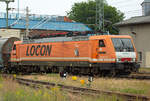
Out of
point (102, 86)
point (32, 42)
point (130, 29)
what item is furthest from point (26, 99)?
point (130, 29)

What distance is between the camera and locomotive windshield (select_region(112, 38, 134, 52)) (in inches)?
689

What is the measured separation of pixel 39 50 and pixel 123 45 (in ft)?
24.6

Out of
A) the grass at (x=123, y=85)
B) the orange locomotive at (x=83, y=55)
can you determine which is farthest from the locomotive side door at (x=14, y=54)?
the grass at (x=123, y=85)

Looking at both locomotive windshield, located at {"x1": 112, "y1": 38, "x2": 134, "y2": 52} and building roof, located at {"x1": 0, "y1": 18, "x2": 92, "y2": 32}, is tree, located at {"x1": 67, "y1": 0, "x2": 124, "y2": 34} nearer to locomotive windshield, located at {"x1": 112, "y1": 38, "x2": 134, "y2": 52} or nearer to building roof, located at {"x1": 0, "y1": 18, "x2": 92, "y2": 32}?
building roof, located at {"x1": 0, "y1": 18, "x2": 92, "y2": 32}

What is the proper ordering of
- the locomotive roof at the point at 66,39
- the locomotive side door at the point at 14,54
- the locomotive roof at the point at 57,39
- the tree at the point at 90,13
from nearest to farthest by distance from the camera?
the locomotive roof at the point at 66,39, the locomotive roof at the point at 57,39, the locomotive side door at the point at 14,54, the tree at the point at 90,13

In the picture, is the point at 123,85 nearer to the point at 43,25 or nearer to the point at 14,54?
the point at 14,54

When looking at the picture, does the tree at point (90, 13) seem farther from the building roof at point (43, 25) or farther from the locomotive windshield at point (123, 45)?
the locomotive windshield at point (123, 45)

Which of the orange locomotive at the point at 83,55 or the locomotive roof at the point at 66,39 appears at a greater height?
the locomotive roof at the point at 66,39

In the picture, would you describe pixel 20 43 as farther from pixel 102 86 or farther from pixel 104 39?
pixel 102 86

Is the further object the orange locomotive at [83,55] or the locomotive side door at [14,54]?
the locomotive side door at [14,54]

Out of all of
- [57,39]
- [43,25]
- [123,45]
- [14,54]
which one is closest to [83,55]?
[123,45]

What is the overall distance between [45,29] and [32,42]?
27.8 metres

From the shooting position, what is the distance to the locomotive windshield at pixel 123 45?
57.5ft

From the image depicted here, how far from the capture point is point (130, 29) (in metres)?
35.8
